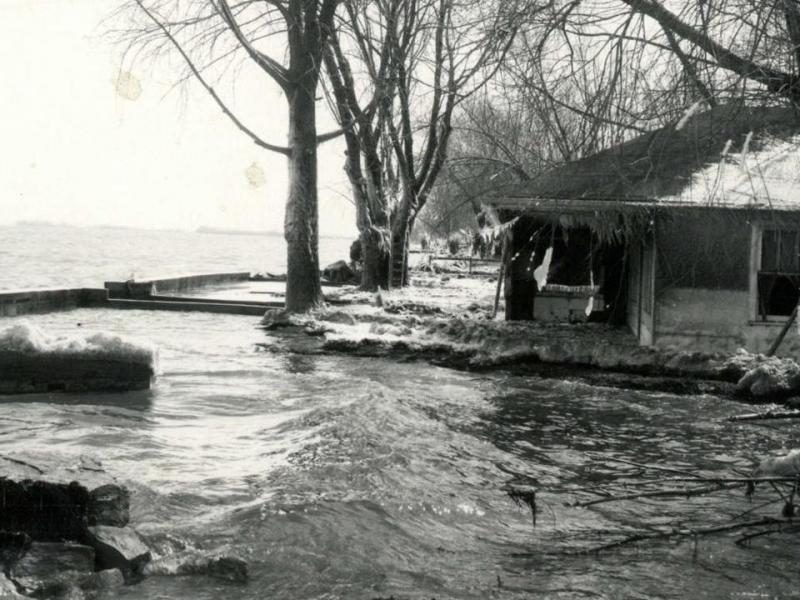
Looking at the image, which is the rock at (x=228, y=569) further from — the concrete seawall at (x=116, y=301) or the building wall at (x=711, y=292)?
the concrete seawall at (x=116, y=301)

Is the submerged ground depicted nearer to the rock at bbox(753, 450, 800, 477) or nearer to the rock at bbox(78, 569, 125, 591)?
the rock at bbox(78, 569, 125, 591)

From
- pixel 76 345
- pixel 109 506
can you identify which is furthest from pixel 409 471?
pixel 76 345

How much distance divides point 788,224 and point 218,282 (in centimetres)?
2166

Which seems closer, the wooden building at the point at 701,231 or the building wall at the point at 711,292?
the wooden building at the point at 701,231

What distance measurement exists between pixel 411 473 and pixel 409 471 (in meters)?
0.05

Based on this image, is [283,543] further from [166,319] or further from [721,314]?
[166,319]

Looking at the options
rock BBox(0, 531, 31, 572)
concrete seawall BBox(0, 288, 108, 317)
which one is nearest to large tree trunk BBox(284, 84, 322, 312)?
concrete seawall BBox(0, 288, 108, 317)

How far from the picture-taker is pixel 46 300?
20281mm

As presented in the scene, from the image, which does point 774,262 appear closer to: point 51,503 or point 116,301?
point 51,503

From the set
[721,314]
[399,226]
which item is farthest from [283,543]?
[399,226]

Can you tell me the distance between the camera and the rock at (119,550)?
495 cm

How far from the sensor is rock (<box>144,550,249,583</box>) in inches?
197

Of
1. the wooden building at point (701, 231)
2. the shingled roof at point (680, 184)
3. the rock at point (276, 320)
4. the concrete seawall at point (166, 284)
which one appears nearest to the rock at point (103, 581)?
the wooden building at point (701, 231)

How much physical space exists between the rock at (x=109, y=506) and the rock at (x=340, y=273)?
26.4 m
